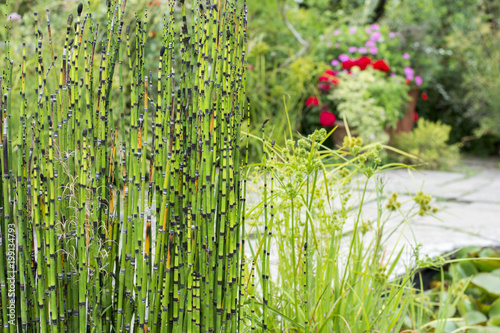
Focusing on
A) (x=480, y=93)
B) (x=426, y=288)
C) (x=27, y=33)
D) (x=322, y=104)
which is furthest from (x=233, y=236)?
(x=480, y=93)

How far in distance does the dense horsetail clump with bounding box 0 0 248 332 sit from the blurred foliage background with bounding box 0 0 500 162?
272cm

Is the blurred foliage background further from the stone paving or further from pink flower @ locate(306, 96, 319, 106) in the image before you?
the stone paving

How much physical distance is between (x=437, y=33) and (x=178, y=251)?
255 inches

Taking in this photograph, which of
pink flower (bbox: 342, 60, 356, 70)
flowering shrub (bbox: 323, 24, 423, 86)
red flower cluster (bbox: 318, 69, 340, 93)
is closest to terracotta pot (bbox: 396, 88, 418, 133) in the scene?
flowering shrub (bbox: 323, 24, 423, 86)

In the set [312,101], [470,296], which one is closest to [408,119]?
[312,101]

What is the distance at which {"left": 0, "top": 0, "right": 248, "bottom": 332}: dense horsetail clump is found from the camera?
2.53 feet

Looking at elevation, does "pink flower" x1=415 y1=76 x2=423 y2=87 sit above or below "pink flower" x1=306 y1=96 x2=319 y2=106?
above

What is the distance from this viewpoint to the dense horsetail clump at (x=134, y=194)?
0.77 meters

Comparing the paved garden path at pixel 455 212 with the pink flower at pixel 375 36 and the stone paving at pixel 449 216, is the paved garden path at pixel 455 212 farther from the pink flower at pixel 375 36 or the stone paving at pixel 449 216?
the pink flower at pixel 375 36

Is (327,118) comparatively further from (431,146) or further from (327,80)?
(431,146)

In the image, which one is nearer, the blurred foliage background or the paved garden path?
the paved garden path

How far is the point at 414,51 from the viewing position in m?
5.40

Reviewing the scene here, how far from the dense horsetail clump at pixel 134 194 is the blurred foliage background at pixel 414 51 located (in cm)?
272

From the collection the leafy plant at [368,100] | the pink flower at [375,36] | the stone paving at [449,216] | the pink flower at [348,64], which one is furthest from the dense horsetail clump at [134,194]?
the pink flower at [375,36]
